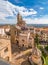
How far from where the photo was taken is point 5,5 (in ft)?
13.1

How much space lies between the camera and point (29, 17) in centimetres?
410

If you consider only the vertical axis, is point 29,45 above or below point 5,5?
below

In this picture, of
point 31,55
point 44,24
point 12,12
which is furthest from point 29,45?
point 12,12

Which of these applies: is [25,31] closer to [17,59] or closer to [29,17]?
[29,17]

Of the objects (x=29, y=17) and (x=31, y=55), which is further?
(x=29, y=17)

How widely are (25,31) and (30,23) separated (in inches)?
8.7

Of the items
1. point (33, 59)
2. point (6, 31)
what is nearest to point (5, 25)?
point (6, 31)

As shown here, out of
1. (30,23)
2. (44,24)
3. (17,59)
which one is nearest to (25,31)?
(30,23)

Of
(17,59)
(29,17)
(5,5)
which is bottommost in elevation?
(17,59)

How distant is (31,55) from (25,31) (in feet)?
2.10

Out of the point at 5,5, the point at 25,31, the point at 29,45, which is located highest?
the point at 5,5

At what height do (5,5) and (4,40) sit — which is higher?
(5,5)

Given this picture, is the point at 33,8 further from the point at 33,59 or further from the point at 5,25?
the point at 33,59

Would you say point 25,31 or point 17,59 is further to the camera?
point 25,31
